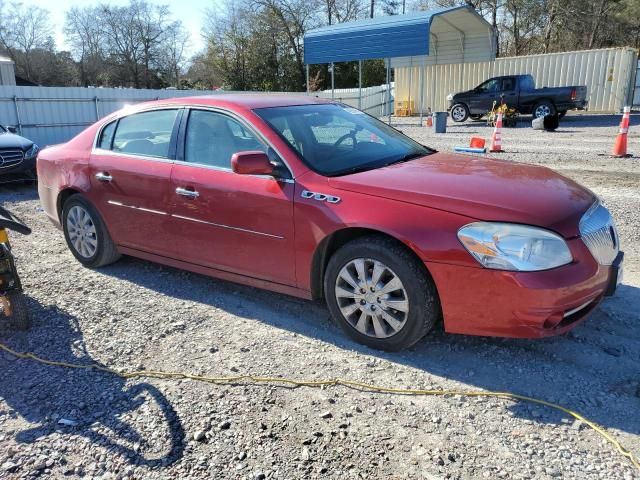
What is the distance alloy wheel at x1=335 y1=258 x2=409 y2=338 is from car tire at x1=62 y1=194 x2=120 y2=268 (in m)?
2.59

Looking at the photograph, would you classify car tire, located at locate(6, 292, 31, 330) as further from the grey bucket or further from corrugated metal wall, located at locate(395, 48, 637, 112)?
corrugated metal wall, located at locate(395, 48, 637, 112)

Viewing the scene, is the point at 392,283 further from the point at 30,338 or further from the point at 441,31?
the point at 441,31

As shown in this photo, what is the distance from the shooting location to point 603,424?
2.67 meters

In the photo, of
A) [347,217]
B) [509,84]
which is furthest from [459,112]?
[347,217]

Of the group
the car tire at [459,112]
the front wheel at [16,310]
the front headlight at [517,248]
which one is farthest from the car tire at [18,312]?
the car tire at [459,112]

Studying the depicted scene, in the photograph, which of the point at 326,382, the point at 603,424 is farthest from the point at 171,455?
the point at 603,424

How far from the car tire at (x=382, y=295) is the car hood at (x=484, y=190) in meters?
0.35

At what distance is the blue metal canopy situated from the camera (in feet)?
67.1

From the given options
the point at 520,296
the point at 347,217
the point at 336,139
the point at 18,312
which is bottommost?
the point at 18,312

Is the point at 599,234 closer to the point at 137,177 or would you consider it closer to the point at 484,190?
the point at 484,190

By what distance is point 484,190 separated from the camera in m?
3.23

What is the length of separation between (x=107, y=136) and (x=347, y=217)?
111 inches

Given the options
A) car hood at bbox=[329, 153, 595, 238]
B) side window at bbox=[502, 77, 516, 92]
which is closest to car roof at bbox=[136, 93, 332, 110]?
car hood at bbox=[329, 153, 595, 238]

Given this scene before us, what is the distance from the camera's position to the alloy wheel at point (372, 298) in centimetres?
326
